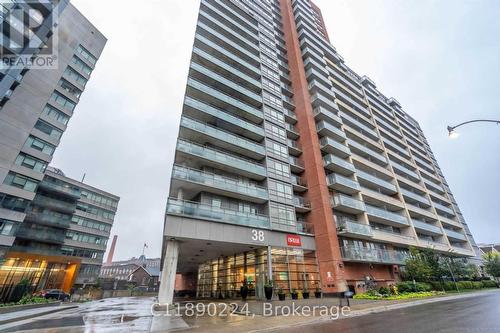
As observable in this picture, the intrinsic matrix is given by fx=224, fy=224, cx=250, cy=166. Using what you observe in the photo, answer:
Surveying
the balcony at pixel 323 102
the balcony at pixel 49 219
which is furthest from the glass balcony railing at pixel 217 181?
the balcony at pixel 49 219

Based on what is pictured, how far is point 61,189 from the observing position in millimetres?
43875

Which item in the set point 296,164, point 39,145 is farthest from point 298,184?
point 39,145

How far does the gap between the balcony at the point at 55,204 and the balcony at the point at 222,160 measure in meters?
37.1

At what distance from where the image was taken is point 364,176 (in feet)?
109

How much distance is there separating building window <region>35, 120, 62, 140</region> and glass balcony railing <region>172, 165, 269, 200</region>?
29131mm

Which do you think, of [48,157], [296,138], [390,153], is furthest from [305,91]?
[48,157]

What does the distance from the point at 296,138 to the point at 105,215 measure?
165 ft

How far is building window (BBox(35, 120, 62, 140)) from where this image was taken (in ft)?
112

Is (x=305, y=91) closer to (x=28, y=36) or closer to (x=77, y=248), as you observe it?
(x=28, y=36)

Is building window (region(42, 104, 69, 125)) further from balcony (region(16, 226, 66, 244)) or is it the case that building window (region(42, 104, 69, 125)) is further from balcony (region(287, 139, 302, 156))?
balcony (region(287, 139, 302, 156))

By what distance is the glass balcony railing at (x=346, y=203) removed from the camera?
26.8m

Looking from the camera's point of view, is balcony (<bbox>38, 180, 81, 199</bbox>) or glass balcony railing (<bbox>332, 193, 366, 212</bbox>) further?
balcony (<bbox>38, 180, 81, 199</bbox>)

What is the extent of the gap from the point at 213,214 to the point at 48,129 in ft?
110

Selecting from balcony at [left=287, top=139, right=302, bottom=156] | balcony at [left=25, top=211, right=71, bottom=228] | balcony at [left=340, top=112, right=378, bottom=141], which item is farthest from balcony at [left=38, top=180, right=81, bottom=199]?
balcony at [left=340, top=112, right=378, bottom=141]
